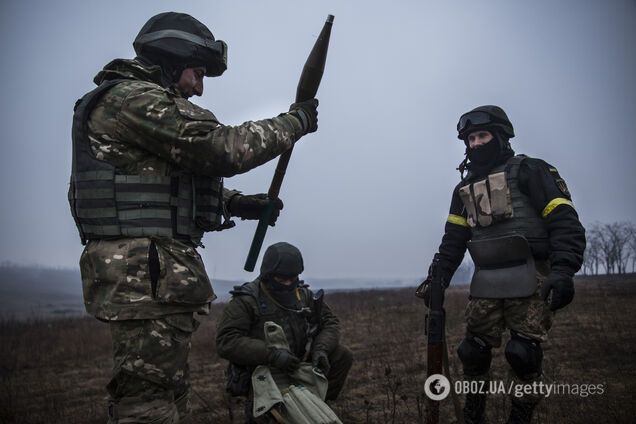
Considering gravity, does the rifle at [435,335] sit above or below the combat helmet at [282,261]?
below

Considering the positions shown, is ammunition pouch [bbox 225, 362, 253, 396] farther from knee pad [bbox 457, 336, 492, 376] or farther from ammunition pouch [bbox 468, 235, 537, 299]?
ammunition pouch [bbox 468, 235, 537, 299]

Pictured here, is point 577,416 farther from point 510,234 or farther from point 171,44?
point 171,44

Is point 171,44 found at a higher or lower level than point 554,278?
higher

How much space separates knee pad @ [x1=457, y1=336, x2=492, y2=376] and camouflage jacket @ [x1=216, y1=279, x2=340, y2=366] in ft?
3.89

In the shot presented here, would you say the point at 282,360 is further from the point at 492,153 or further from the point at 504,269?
the point at 492,153

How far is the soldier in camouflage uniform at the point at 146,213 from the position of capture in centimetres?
214

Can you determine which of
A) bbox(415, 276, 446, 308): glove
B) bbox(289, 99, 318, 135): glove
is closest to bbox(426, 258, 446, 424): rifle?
bbox(415, 276, 446, 308): glove

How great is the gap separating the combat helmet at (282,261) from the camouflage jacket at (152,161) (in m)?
1.86

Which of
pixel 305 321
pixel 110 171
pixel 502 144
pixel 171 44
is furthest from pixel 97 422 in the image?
pixel 502 144

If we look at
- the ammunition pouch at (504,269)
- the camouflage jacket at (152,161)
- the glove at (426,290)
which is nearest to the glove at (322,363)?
the glove at (426,290)

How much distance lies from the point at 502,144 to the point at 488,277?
127 cm

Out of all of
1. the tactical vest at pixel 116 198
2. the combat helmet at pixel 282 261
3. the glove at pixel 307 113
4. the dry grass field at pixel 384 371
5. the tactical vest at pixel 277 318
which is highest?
the glove at pixel 307 113

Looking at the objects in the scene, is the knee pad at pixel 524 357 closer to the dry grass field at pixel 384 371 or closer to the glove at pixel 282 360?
the dry grass field at pixel 384 371

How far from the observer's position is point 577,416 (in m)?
3.89
